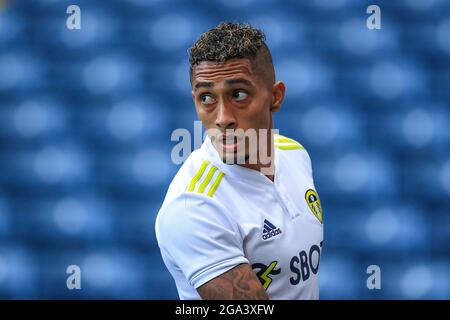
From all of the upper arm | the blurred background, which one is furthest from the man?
the blurred background

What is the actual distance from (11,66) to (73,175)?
1.54 feet

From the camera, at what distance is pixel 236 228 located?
126 cm

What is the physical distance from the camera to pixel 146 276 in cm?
243

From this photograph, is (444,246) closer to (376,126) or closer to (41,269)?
(376,126)

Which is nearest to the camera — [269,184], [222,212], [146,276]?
[222,212]

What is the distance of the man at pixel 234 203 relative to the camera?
47.7 inches

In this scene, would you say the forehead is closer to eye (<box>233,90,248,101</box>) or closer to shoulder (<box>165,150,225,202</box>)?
eye (<box>233,90,248,101</box>)

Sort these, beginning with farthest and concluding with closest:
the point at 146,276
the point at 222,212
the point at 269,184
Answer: the point at 146,276
the point at 269,184
the point at 222,212

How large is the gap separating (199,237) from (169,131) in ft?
4.30

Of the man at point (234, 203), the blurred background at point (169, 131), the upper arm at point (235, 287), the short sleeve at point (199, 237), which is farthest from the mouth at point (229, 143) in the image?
the blurred background at point (169, 131)

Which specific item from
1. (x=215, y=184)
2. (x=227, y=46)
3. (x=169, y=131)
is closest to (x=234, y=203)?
(x=215, y=184)

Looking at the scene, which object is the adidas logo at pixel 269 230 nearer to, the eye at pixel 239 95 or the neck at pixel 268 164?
the neck at pixel 268 164

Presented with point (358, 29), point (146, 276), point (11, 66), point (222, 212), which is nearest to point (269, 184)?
point (222, 212)

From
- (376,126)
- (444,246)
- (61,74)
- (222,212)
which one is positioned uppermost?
(61,74)
